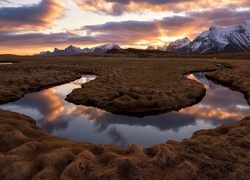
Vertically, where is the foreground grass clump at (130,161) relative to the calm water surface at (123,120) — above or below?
above

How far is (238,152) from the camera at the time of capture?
47.5 feet

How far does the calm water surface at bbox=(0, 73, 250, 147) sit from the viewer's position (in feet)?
72.5

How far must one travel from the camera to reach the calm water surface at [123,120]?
870 inches

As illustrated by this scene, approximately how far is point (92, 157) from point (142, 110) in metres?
16.9

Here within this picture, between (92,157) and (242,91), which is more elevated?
(92,157)

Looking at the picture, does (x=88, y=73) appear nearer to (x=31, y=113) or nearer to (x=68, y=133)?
(x=31, y=113)

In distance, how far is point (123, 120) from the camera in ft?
89.2

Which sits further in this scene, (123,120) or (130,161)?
(123,120)

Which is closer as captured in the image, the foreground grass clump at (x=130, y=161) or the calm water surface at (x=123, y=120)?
the foreground grass clump at (x=130, y=161)

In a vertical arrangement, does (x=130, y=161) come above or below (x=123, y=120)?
above

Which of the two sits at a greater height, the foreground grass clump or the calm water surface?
the foreground grass clump

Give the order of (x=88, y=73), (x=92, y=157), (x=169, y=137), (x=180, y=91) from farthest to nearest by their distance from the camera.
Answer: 1. (x=88, y=73)
2. (x=180, y=91)
3. (x=169, y=137)
4. (x=92, y=157)

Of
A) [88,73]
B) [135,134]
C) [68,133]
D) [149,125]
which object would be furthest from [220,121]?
[88,73]

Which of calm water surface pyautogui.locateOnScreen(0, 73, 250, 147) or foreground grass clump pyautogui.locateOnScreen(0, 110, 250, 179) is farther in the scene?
calm water surface pyautogui.locateOnScreen(0, 73, 250, 147)
